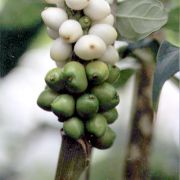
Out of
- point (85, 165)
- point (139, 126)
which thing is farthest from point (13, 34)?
point (85, 165)

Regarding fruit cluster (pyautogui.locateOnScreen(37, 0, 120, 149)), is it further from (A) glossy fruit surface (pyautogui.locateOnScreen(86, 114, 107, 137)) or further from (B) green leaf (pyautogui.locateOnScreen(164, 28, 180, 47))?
(B) green leaf (pyautogui.locateOnScreen(164, 28, 180, 47))

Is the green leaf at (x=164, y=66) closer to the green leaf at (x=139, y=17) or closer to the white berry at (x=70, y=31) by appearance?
the green leaf at (x=139, y=17)

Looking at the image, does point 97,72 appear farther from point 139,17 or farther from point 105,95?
point 139,17

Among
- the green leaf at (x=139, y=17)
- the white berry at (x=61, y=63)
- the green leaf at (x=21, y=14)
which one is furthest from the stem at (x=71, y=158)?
the green leaf at (x=21, y=14)

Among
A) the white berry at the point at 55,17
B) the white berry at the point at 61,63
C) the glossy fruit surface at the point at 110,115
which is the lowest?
the glossy fruit surface at the point at 110,115

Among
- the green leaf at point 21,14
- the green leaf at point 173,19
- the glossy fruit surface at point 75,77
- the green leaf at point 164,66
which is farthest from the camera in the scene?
the green leaf at point 21,14

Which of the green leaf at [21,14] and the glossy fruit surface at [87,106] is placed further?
the green leaf at [21,14]

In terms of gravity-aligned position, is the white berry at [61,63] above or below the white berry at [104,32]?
below
